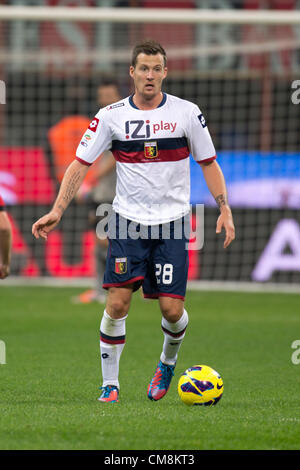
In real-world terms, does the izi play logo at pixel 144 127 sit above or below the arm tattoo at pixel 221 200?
above

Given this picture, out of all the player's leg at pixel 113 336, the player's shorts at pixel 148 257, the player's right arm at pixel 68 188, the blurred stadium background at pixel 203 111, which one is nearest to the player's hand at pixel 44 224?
the player's right arm at pixel 68 188

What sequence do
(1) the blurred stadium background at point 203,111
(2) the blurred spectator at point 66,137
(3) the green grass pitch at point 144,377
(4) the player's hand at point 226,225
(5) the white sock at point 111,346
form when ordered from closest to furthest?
(3) the green grass pitch at point 144,377, (4) the player's hand at point 226,225, (5) the white sock at point 111,346, (1) the blurred stadium background at point 203,111, (2) the blurred spectator at point 66,137

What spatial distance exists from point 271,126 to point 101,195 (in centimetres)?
468

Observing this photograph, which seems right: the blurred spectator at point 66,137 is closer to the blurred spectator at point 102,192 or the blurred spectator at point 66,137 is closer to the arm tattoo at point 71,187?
the blurred spectator at point 102,192

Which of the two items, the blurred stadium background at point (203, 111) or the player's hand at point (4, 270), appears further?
the blurred stadium background at point (203, 111)

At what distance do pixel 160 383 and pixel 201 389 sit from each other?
1.48ft

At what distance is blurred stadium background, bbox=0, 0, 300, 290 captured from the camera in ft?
46.3

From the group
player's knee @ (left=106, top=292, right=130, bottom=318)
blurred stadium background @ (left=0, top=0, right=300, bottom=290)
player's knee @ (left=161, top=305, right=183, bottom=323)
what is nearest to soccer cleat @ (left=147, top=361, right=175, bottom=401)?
player's knee @ (left=161, top=305, right=183, bottom=323)

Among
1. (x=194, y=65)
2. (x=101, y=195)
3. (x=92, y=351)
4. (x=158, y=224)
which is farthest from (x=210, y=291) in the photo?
(x=158, y=224)

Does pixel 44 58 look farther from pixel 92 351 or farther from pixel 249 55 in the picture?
pixel 92 351

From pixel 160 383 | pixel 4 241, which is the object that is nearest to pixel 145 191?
pixel 4 241

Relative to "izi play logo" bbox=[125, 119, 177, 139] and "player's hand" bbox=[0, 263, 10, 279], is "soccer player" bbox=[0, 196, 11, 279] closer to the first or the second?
"player's hand" bbox=[0, 263, 10, 279]

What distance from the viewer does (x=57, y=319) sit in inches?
419

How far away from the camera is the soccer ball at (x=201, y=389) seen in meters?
5.69
